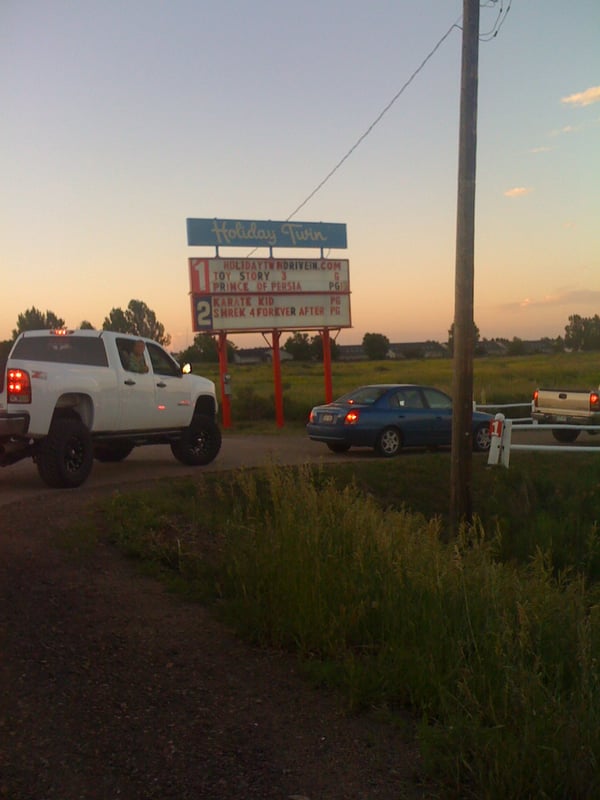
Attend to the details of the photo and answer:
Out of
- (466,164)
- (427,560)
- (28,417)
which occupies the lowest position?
(427,560)

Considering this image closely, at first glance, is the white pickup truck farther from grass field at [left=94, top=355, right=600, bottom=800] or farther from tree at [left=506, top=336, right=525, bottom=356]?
tree at [left=506, top=336, right=525, bottom=356]

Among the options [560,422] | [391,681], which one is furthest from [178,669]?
[560,422]

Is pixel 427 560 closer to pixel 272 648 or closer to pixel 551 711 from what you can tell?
pixel 272 648

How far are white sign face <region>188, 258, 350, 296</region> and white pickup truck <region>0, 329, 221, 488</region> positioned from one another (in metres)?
8.58

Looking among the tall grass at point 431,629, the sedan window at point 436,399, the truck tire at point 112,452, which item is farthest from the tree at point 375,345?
the tall grass at point 431,629

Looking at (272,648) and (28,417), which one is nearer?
(272,648)

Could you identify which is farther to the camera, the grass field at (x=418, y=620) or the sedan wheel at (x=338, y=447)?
the sedan wheel at (x=338, y=447)

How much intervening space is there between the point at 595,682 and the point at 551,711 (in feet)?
0.94

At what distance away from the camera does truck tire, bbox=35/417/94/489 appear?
12.0 meters

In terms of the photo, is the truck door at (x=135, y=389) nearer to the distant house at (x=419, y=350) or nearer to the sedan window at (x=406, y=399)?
the sedan window at (x=406, y=399)

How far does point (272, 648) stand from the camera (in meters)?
6.39

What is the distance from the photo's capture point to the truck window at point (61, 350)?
13062 mm

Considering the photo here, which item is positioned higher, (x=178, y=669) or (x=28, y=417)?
(x=28, y=417)

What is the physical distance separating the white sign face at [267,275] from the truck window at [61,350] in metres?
10.4
